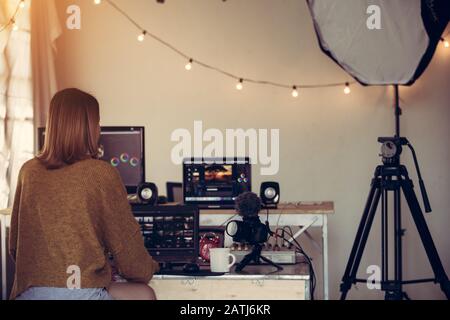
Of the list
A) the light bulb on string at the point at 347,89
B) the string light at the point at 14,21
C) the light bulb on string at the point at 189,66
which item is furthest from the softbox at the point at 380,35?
the string light at the point at 14,21

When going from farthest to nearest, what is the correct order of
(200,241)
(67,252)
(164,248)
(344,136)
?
(344,136), (200,241), (164,248), (67,252)

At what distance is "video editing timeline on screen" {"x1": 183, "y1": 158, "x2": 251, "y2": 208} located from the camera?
11.5 ft

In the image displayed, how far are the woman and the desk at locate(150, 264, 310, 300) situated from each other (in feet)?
1.13

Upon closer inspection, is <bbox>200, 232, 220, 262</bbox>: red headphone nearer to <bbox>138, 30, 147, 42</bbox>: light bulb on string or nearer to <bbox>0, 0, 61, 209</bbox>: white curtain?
<bbox>0, 0, 61, 209</bbox>: white curtain

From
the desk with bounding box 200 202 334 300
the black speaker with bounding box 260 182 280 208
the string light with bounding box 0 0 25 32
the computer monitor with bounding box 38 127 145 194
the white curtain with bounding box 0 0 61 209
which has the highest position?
the string light with bounding box 0 0 25 32

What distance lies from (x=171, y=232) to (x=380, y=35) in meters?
2.44

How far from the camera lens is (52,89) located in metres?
5.23

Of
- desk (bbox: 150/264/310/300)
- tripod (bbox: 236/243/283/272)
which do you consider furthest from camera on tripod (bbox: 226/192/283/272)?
desk (bbox: 150/264/310/300)

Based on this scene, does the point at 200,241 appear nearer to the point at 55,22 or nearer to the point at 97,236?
the point at 97,236

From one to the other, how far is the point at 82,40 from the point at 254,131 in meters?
1.50

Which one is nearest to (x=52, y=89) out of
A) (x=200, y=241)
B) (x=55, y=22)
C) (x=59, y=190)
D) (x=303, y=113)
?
(x=55, y=22)

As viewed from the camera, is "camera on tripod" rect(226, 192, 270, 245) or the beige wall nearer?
"camera on tripod" rect(226, 192, 270, 245)

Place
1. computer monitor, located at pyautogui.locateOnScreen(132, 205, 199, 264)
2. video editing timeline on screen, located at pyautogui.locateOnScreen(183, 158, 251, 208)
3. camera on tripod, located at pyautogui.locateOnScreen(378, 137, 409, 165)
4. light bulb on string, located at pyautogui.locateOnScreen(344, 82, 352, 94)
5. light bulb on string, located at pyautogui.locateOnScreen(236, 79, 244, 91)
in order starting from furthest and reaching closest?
light bulb on string, located at pyautogui.locateOnScreen(236, 79, 244, 91) < light bulb on string, located at pyautogui.locateOnScreen(344, 82, 352, 94) < camera on tripod, located at pyautogui.locateOnScreen(378, 137, 409, 165) < video editing timeline on screen, located at pyautogui.locateOnScreen(183, 158, 251, 208) < computer monitor, located at pyautogui.locateOnScreen(132, 205, 199, 264)
